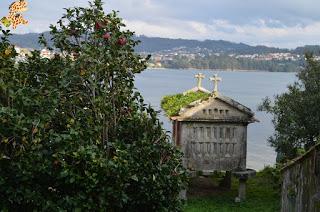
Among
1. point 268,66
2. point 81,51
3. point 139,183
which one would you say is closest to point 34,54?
point 81,51

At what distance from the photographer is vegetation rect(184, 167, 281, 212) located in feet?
54.2

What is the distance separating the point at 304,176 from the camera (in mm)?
7250

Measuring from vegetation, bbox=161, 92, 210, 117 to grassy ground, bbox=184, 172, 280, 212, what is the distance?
9.72 ft

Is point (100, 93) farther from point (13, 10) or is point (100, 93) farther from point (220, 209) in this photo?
point (220, 209)

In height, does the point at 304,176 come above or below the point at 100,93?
below

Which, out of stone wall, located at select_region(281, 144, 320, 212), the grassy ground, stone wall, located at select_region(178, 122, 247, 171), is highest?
stone wall, located at select_region(281, 144, 320, 212)

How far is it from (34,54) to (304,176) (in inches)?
164

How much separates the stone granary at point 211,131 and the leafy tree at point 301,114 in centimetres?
208

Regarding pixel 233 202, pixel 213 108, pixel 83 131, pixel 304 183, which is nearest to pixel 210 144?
pixel 213 108

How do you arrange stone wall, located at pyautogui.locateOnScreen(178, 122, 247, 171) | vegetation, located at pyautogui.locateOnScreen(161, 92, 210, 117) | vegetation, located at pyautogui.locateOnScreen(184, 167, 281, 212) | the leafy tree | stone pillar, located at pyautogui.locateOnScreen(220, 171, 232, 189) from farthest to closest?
stone pillar, located at pyautogui.locateOnScreen(220, 171, 232, 189) < vegetation, located at pyautogui.locateOnScreen(161, 92, 210, 117) < the leafy tree < stone wall, located at pyautogui.locateOnScreen(178, 122, 247, 171) < vegetation, located at pyautogui.locateOnScreen(184, 167, 281, 212)

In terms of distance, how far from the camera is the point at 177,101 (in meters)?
19.4

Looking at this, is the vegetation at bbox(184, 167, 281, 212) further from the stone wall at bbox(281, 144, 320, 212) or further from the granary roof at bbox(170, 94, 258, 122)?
the stone wall at bbox(281, 144, 320, 212)

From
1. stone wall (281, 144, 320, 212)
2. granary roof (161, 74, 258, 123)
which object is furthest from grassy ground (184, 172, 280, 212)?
stone wall (281, 144, 320, 212)

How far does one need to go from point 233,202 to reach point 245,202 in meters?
0.40
